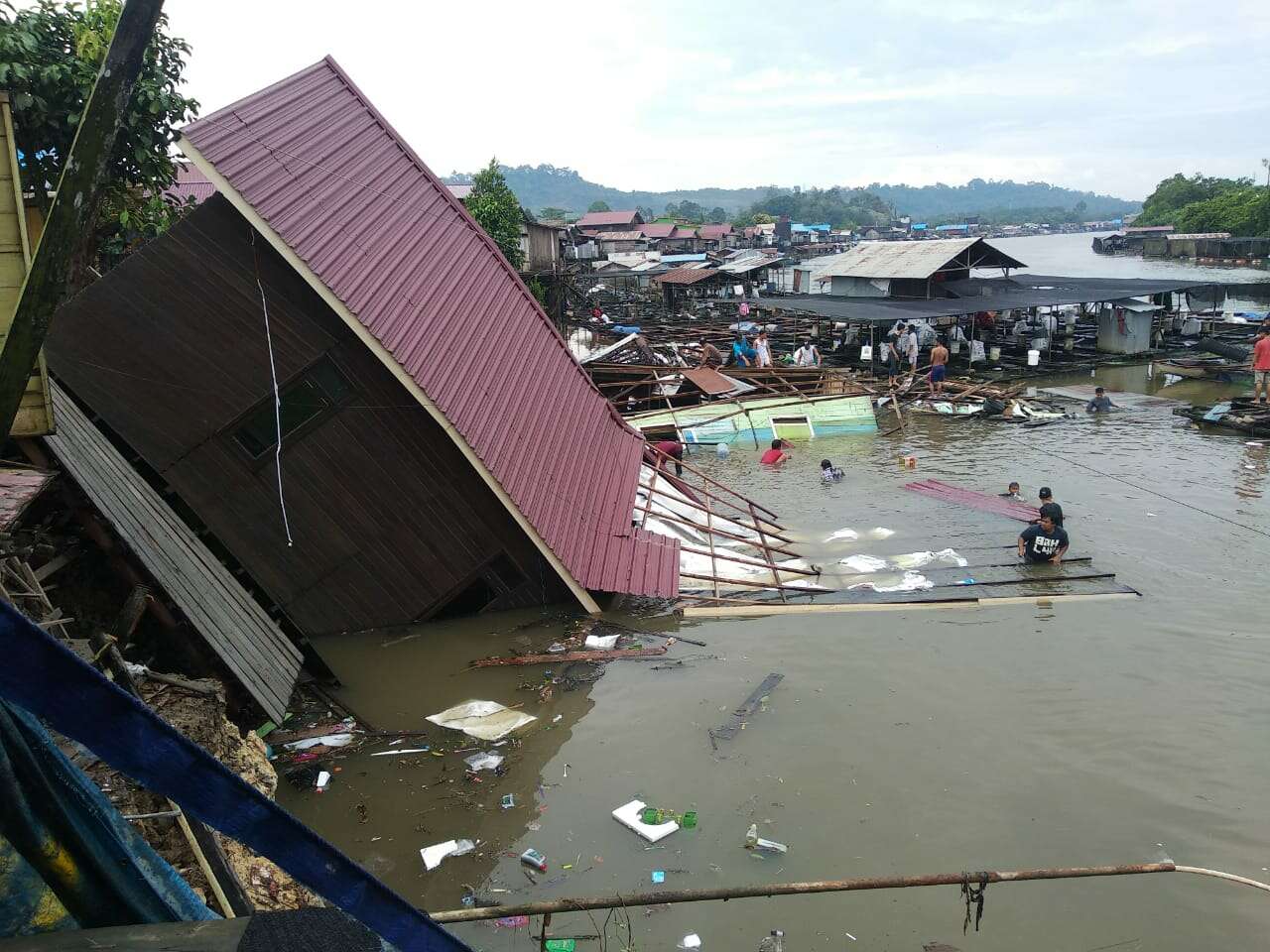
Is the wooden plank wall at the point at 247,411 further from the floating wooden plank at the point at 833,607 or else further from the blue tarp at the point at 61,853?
the blue tarp at the point at 61,853

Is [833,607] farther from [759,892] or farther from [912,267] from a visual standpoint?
[912,267]

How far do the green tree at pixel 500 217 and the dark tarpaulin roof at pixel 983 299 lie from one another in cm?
1141

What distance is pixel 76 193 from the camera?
306cm

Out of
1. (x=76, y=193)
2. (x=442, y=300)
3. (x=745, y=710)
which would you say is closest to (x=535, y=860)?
(x=745, y=710)

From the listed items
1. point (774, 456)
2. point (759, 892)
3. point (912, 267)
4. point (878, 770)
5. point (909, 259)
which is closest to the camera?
point (759, 892)

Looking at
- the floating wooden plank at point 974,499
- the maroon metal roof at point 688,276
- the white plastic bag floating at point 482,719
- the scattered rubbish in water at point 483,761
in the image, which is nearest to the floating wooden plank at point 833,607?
the white plastic bag floating at point 482,719

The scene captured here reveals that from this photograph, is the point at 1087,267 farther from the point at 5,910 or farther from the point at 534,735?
the point at 5,910

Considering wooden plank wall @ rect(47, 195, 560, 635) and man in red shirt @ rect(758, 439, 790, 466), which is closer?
wooden plank wall @ rect(47, 195, 560, 635)

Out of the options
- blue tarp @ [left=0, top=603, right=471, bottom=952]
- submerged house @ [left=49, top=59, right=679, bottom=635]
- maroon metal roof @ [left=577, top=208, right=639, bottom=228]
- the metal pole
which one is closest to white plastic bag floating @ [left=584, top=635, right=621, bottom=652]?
submerged house @ [left=49, top=59, right=679, bottom=635]

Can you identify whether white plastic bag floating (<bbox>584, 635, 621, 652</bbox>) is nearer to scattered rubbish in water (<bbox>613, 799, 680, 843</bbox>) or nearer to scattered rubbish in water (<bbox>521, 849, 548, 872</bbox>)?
scattered rubbish in water (<bbox>613, 799, 680, 843</bbox>)

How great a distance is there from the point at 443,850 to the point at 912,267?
3431 centimetres

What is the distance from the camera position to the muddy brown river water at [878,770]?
669 centimetres

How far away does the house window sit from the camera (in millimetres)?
11047

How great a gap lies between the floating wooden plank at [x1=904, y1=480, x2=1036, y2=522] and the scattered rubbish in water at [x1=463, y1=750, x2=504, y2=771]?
38.4 ft
